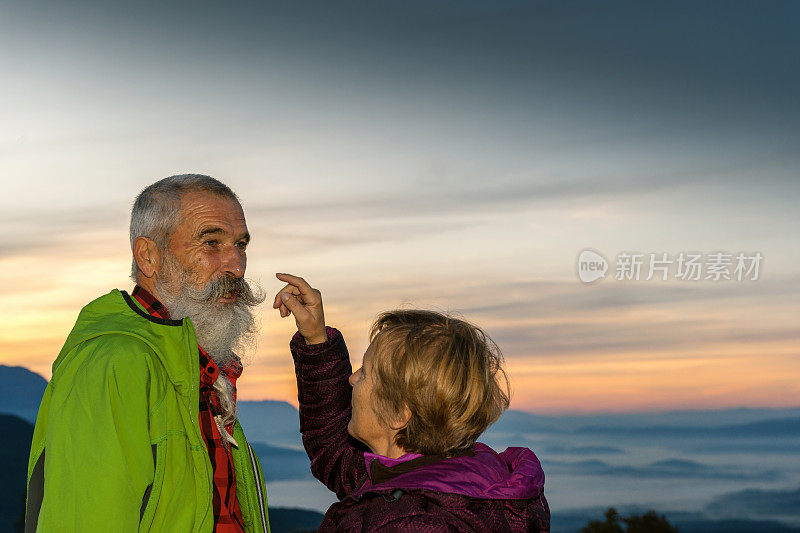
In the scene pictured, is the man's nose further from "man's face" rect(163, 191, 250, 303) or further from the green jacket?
the green jacket

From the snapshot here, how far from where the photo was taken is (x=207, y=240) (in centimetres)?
427

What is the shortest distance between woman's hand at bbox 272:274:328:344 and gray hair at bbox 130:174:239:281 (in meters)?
0.59

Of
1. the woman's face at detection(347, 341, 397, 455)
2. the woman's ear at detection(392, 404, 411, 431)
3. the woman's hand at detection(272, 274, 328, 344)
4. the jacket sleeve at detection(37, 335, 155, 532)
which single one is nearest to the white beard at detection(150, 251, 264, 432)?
the woman's hand at detection(272, 274, 328, 344)

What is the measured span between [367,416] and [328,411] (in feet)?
3.19

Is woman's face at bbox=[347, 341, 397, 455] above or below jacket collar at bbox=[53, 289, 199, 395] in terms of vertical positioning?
below

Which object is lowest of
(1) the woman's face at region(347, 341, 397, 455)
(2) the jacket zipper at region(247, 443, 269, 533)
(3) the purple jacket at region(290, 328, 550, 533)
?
(2) the jacket zipper at region(247, 443, 269, 533)

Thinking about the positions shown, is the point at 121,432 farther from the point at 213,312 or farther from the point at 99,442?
the point at 213,312

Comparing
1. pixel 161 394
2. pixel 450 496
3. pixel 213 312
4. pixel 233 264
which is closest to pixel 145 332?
pixel 161 394

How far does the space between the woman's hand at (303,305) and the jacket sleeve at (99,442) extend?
38.2 inches

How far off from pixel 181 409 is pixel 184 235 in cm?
97

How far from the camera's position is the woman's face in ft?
10.9

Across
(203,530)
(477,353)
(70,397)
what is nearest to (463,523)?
(477,353)

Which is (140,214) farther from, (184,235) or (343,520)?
(343,520)

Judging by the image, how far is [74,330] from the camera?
3678mm
